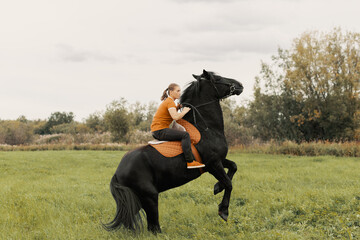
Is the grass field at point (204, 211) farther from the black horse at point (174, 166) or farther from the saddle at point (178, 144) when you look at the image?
the saddle at point (178, 144)

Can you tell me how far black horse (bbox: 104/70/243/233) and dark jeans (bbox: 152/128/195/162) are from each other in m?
→ 0.20

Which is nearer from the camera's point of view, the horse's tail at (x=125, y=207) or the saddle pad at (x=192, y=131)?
the horse's tail at (x=125, y=207)

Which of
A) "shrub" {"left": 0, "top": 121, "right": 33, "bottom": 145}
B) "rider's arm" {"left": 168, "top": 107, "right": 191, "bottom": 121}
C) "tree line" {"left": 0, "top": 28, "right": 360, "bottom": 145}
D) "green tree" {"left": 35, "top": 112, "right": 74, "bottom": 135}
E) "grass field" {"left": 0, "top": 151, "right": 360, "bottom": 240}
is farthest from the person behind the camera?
"green tree" {"left": 35, "top": 112, "right": 74, "bottom": 135}

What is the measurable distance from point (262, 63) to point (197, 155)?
1151 inches

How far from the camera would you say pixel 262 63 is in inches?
1288

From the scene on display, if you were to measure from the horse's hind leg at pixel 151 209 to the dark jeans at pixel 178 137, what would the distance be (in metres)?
0.88

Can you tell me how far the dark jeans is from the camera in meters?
5.27

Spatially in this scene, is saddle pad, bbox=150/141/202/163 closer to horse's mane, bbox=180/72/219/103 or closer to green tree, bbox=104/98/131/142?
horse's mane, bbox=180/72/219/103

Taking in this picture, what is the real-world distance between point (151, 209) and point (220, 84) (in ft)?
8.51

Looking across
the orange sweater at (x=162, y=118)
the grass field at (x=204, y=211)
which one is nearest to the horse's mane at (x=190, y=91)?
the orange sweater at (x=162, y=118)

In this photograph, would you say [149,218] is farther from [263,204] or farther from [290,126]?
[290,126]

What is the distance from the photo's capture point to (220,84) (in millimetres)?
5863

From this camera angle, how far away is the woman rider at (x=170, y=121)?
5.30 meters

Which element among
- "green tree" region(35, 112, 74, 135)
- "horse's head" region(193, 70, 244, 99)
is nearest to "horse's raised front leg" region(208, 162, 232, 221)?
"horse's head" region(193, 70, 244, 99)
